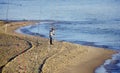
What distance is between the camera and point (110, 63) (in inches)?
965

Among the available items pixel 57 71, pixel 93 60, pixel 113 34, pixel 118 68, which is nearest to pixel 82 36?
pixel 113 34

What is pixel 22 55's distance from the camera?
→ 22.5 meters

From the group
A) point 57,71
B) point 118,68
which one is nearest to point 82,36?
point 118,68

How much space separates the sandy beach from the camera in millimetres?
19969

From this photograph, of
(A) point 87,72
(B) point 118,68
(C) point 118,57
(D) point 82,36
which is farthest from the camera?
(D) point 82,36

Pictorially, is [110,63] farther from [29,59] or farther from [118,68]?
[29,59]

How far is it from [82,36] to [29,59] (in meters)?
18.5

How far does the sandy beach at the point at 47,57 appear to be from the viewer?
20.0 metres

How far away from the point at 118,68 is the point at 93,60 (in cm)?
296

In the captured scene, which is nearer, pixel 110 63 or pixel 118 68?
pixel 118 68

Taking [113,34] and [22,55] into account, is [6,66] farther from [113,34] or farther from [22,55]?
[113,34]

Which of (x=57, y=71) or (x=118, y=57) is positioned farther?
(x=118, y=57)

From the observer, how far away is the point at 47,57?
75.4 feet

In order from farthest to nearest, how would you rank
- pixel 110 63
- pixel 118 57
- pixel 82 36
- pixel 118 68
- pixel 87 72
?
→ pixel 82 36, pixel 118 57, pixel 110 63, pixel 118 68, pixel 87 72
